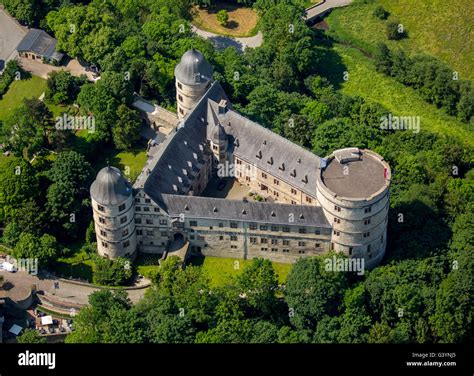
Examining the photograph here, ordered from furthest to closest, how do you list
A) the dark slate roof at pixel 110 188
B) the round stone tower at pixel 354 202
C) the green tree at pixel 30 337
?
1. the dark slate roof at pixel 110 188
2. the round stone tower at pixel 354 202
3. the green tree at pixel 30 337

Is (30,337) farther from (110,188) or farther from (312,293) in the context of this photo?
(312,293)

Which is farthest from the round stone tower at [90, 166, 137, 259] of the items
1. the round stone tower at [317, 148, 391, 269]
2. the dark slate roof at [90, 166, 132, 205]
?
the round stone tower at [317, 148, 391, 269]

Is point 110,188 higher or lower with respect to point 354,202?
higher

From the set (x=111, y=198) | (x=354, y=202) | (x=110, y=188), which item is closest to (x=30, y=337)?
(x=111, y=198)

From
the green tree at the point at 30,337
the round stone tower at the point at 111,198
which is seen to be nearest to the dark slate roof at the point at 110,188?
the round stone tower at the point at 111,198

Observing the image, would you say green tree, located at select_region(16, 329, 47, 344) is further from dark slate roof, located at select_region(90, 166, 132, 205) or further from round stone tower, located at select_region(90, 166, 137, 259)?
dark slate roof, located at select_region(90, 166, 132, 205)

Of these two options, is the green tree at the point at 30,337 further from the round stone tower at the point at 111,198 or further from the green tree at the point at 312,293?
the green tree at the point at 312,293
